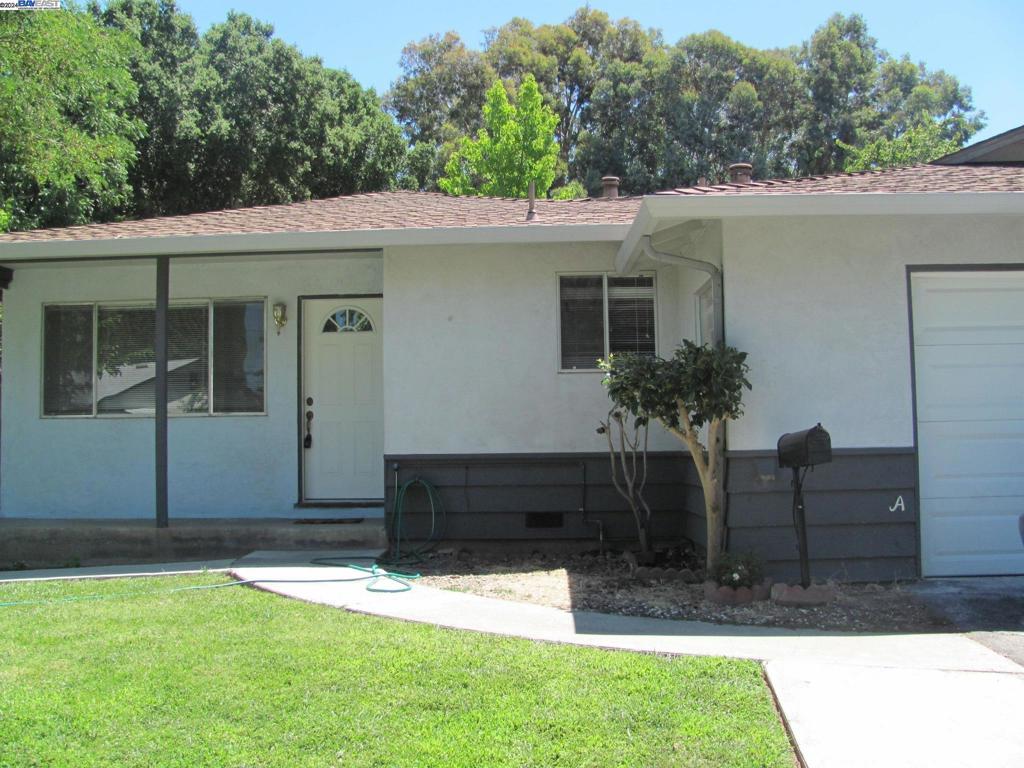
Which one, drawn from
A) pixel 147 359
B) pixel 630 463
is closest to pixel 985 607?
pixel 630 463

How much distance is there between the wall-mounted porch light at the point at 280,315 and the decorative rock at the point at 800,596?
5670mm

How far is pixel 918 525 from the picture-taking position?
21.2 feet

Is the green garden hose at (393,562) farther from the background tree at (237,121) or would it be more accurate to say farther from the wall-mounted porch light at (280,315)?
the background tree at (237,121)

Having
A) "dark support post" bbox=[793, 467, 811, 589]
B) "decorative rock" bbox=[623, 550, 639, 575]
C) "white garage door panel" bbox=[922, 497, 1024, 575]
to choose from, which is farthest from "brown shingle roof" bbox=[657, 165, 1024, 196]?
"decorative rock" bbox=[623, 550, 639, 575]

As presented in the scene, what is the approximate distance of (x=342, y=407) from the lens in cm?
920

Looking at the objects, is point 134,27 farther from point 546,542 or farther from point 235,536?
point 546,542

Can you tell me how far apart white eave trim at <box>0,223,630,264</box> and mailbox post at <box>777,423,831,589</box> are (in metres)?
2.50

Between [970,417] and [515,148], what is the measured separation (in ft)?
52.5

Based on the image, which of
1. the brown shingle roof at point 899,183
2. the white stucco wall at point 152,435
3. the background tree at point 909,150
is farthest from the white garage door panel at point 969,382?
the background tree at point 909,150

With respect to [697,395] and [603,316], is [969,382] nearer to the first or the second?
[697,395]

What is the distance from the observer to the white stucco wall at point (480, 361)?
26.3 ft

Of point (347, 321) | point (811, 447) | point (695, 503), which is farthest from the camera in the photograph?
point (347, 321)

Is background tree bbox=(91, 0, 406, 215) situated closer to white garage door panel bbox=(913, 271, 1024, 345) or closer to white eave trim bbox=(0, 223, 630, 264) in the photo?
white eave trim bbox=(0, 223, 630, 264)

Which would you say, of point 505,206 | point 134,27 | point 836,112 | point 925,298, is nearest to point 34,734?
point 925,298
